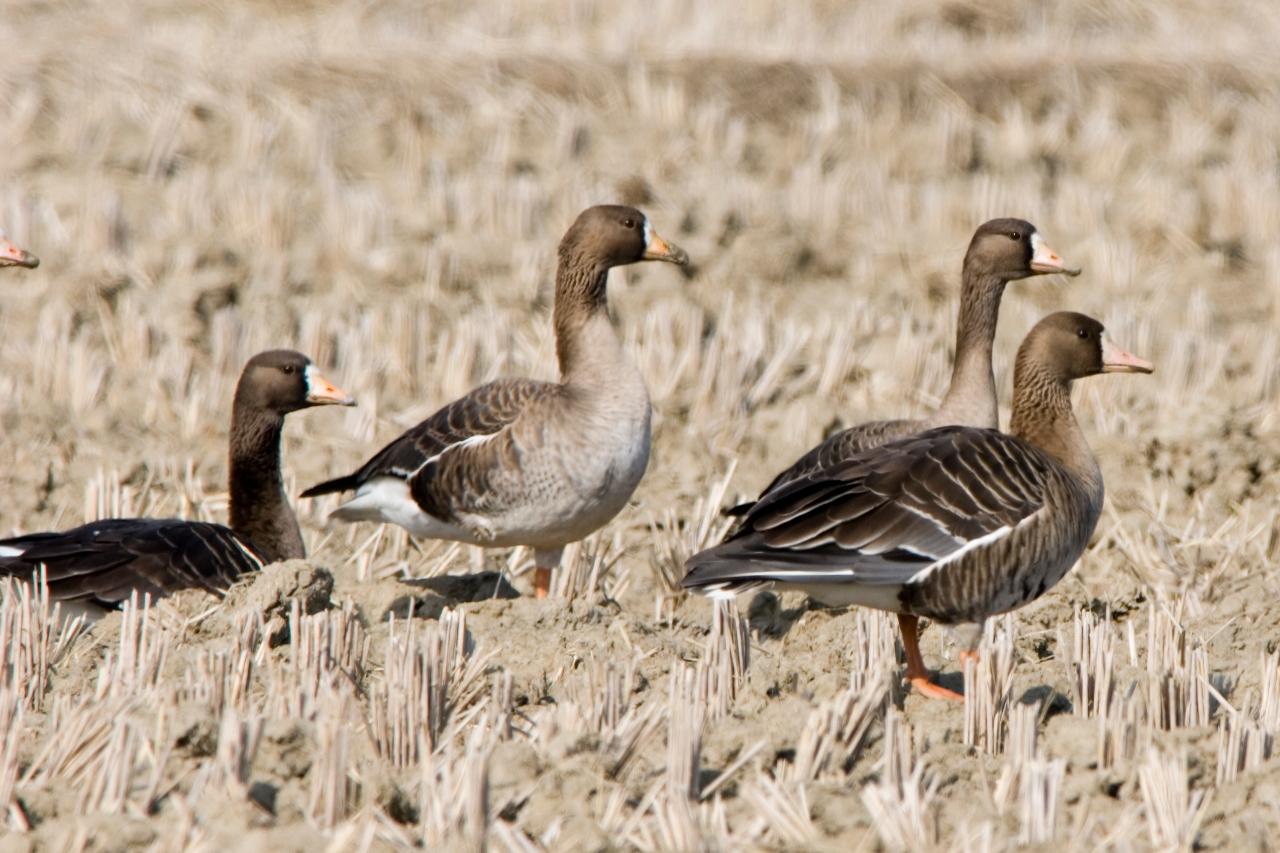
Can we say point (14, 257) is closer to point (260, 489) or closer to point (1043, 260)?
point (260, 489)

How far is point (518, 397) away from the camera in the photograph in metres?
7.25

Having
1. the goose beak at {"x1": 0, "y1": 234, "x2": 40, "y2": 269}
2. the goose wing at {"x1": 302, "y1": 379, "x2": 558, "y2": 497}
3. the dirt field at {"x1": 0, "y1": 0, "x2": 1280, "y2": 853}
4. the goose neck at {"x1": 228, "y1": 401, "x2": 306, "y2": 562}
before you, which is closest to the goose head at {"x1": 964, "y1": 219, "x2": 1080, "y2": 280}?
the dirt field at {"x1": 0, "y1": 0, "x2": 1280, "y2": 853}

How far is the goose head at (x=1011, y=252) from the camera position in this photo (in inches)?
308

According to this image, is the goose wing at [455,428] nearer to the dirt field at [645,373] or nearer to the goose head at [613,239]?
the dirt field at [645,373]

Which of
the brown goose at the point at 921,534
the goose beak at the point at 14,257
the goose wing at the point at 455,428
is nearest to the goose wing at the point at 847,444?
the brown goose at the point at 921,534

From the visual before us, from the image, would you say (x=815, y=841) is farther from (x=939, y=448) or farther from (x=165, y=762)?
(x=939, y=448)

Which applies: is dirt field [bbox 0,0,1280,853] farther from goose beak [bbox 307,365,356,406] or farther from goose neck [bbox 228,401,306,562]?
goose beak [bbox 307,365,356,406]

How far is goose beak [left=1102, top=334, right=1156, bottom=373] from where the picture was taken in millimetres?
7074

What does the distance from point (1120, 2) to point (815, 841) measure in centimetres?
1751

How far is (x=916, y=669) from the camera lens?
6.02 meters

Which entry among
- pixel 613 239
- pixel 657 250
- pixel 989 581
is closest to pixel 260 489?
pixel 613 239

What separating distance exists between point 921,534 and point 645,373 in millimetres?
3786

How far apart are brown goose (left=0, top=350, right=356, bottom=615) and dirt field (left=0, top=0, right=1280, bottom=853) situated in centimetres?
29

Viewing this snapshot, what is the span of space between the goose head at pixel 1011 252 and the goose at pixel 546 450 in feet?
4.54
